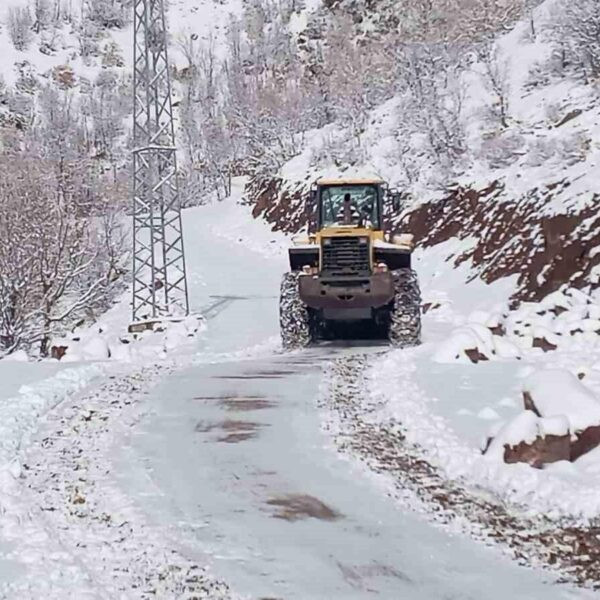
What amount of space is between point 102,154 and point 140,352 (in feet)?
205

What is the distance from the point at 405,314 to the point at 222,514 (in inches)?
399

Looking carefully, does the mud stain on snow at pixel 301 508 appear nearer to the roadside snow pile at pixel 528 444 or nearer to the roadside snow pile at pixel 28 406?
the roadside snow pile at pixel 528 444

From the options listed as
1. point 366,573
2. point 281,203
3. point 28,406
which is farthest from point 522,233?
point 281,203

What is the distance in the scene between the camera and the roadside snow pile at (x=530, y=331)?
12.6 m

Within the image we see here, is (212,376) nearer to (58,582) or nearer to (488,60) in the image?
(58,582)

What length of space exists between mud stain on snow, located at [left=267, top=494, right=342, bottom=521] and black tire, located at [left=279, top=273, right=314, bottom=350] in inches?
387

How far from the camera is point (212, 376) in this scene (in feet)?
39.7

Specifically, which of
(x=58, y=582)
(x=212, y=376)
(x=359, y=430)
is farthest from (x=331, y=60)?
(x=58, y=582)

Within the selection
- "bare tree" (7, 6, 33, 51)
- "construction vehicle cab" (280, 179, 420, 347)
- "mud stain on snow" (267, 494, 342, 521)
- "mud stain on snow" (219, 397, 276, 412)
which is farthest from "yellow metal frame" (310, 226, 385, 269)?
"bare tree" (7, 6, 33, 51)

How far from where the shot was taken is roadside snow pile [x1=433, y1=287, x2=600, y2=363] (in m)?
12.6

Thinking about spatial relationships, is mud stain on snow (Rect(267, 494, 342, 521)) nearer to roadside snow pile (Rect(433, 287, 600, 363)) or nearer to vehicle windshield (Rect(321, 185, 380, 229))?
roadside snow pile (Rect(433, 287, 600, 363))

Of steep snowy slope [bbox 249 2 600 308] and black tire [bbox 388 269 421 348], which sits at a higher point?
steep snowy slope [bbox 249 2 600 308]

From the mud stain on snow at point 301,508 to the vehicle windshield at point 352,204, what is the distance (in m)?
10.7

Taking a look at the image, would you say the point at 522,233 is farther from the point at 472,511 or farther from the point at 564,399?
the point at 472,511
